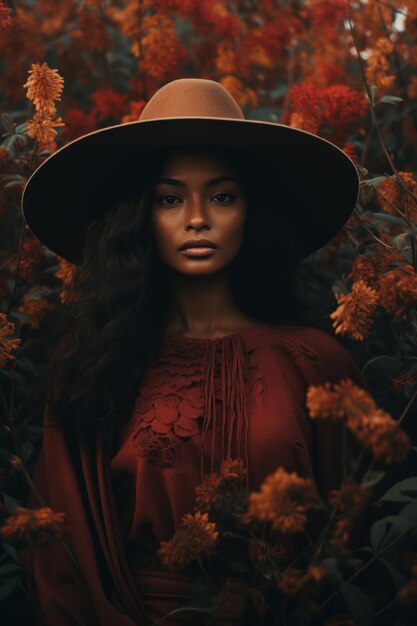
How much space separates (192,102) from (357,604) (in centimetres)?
105

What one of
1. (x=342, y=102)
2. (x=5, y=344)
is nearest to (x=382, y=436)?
(x=5, y=344)

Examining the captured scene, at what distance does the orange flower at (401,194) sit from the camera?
1.94m

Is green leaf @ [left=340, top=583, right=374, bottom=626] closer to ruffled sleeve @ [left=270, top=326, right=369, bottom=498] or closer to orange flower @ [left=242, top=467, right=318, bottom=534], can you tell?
orange flower @ [left=242, top=467, right=318, bottom=534]

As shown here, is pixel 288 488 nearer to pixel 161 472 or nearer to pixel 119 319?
pixel 161 472

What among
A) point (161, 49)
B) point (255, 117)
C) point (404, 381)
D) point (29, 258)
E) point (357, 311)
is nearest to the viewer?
point (357, 311)

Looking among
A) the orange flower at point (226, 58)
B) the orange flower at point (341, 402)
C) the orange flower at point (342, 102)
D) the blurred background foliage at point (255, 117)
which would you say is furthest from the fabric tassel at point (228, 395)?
the orange flower at point (226, 58)

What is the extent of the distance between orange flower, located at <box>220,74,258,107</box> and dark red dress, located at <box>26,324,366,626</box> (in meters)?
1.14

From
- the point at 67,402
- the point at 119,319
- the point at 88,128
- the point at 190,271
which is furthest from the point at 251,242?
the point at 88,128

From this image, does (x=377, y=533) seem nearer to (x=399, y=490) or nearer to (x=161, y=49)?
(x=399, y=490)

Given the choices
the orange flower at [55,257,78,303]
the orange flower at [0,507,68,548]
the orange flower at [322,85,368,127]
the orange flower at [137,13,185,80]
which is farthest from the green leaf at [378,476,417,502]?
the orange flower at [137,13,185,80]

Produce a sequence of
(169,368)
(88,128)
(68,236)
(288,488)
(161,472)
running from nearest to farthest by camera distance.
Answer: (288,488) < (161,472) < (169,368) < (68,236) < (88,128)

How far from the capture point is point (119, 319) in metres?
1.94

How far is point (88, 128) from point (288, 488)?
1.65m

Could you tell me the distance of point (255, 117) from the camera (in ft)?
9.55
